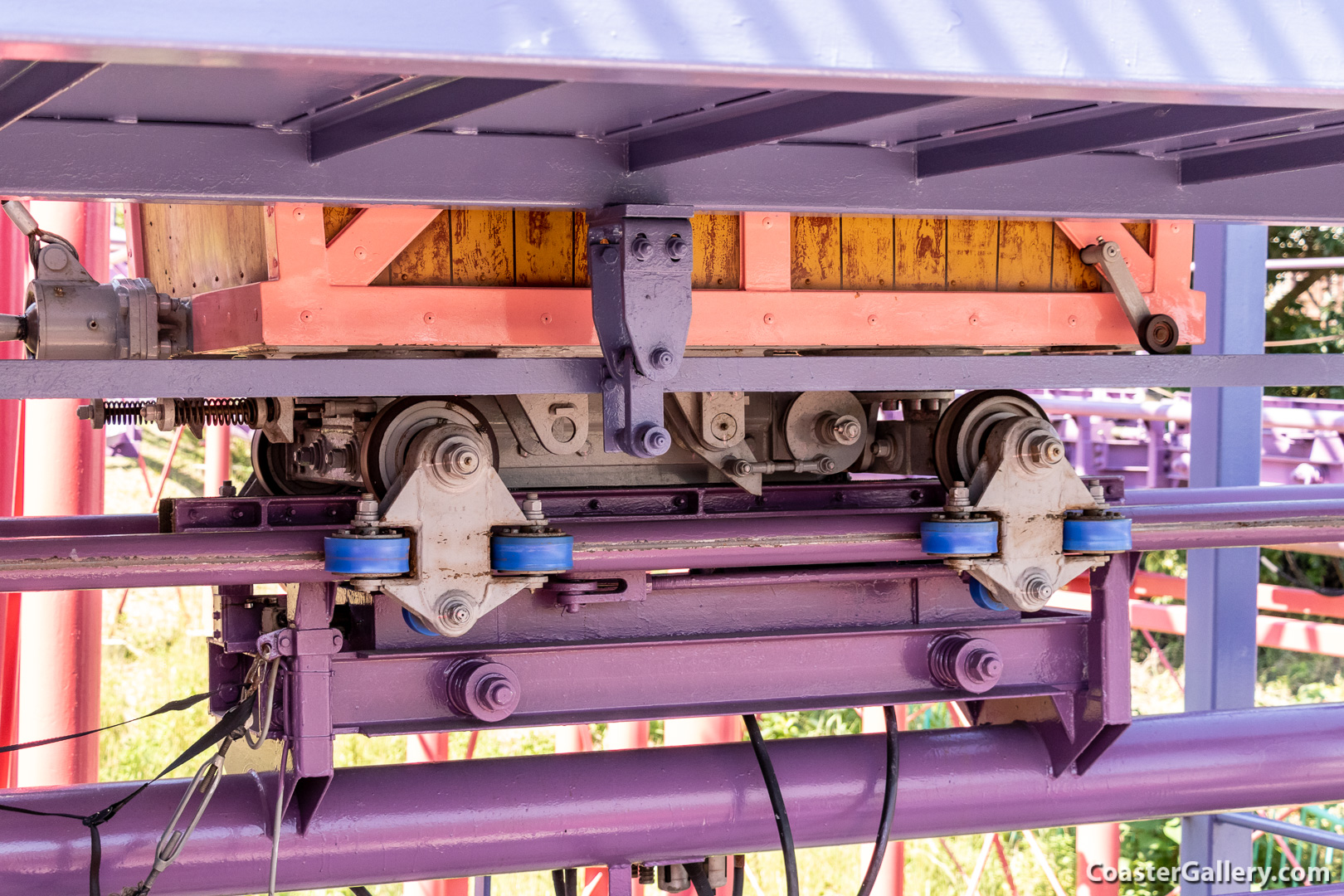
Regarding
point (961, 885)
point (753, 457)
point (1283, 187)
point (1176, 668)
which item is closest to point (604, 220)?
point (753, 457)

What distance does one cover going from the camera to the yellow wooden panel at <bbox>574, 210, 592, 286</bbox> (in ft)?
9.37

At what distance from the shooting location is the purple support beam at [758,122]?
215 centimetres

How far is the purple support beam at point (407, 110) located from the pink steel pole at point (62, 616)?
4.23 meters

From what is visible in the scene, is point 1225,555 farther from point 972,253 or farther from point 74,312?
point 74,312

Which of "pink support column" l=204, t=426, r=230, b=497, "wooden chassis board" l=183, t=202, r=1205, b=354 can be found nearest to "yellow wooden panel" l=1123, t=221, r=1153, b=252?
"wooden chassis board" l=183, t=202, r=1205, b=354

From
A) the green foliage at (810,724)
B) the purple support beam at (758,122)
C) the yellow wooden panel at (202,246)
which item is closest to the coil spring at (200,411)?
the yellow wooden panel at (202,246)

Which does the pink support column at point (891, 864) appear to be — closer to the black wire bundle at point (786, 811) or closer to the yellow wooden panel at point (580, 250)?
the black wire bundle at point (786, 811)

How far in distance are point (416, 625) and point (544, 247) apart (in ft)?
2.84

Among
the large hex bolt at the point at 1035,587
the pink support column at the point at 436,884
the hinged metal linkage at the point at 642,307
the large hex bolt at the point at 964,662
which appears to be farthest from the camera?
the pink support column at the point at 436,884

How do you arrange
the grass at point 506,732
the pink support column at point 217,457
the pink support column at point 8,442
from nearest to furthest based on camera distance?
1. the pink support column at point 8,442
2. the pink support column at point 217,457
3. the grass at point 506,732

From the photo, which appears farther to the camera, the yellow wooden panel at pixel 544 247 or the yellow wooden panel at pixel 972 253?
the yellow wooden panel at pixel 972 253

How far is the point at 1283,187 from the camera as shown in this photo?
118 inches

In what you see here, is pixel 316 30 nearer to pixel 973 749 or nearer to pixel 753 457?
pixel 753 457

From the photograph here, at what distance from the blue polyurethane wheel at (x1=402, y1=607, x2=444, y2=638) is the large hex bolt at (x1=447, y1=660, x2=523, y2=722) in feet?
0.36
